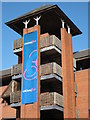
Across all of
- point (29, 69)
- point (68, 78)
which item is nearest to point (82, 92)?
point (68, 78)

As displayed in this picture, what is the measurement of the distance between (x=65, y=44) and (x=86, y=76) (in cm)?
423

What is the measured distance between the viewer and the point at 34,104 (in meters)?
26.4

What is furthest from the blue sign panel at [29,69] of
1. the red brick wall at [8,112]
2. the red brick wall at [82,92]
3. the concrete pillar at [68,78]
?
the red brick wall at [82,92]

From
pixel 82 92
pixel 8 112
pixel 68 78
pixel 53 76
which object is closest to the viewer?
pixel 53 76

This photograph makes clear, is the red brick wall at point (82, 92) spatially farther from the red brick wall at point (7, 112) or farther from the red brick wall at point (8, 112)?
the red brick wall at point (7, 112)

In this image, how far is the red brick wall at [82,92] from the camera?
28.9 metres

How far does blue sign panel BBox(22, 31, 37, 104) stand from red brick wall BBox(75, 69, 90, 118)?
558cm

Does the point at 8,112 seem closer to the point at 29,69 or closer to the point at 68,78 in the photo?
the point at 29,69

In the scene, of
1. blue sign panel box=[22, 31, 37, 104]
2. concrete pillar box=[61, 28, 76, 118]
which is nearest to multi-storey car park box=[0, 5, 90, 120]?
concrete pillar box=[61, 28, 76, 118]

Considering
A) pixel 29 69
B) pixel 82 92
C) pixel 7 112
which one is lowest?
pixel 7 112

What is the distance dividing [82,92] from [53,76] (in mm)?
4854

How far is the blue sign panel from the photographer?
27.0 m

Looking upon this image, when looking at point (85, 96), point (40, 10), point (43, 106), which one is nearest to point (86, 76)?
point (85, 96)

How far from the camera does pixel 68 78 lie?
28359 millimetres
